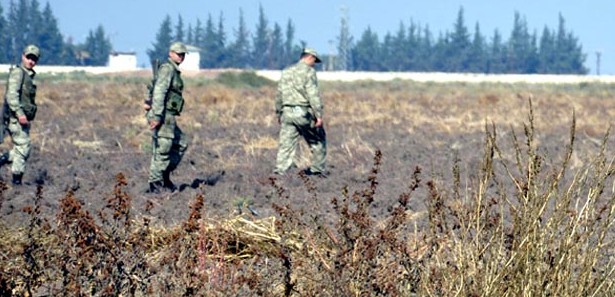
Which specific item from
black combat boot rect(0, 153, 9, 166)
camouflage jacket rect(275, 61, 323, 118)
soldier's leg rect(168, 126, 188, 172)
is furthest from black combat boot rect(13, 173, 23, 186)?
camouflage jacket rect(275, 61, 323, 118)

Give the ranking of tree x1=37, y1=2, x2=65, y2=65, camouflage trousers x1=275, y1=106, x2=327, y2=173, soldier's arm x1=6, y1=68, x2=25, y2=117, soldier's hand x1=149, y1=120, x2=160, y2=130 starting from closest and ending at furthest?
soldier's hand x1=149, y1=120, x2=160, y2=130 → soldier's arm x1=6, y1=68, x2=25, y2=117 → camouflage trousers x1=275, y1=106, x2=327, y2=173 → tree x1=37, y1=2, x2=65, y2=65

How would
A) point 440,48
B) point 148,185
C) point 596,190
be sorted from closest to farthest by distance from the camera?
1. point 596,190
2. point 148,185
3. point 440,48

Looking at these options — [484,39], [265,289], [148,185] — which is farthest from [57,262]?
[484,39]

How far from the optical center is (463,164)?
15.9 meters

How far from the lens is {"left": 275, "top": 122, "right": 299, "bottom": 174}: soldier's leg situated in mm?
13211

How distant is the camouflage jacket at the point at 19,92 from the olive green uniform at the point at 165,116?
1.27m

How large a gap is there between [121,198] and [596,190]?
2025 millimetres

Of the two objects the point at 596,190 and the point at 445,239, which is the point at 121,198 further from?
the point at 596,190

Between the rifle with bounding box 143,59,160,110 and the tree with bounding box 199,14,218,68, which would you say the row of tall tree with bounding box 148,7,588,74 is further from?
the rifle with bounding box 143,59,160,110

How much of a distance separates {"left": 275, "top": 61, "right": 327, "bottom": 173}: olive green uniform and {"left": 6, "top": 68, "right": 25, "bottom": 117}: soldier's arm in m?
2.90

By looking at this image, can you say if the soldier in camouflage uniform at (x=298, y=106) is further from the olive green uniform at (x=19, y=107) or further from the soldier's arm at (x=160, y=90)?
the olive green uniform at (x=19, y=107)

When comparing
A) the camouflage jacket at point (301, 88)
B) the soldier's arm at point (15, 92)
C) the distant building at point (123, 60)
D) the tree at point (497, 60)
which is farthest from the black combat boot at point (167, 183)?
the tree at point (497, 60)

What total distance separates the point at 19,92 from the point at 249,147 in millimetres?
6534

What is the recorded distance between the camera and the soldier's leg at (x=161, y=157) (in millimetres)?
11711
